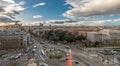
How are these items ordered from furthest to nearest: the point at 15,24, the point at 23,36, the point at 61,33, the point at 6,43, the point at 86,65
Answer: the point at 15,24
the point at 61,33
the point at 23,36
the point at 6,43
the point at 86,65

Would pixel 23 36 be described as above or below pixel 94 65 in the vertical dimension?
above

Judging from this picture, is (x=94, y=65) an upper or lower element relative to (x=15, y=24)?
lower

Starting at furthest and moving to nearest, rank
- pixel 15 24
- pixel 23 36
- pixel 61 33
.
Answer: pixel 15 24, pixel 61 33, pixel 23 36

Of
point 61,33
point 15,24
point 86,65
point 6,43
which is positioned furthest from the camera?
point 15,24

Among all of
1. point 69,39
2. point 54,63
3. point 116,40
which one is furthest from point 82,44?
point 54,63

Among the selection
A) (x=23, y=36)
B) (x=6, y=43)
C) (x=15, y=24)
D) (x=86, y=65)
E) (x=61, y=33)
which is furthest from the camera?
(x=15, y=24)

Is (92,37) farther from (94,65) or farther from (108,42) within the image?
(94,65)

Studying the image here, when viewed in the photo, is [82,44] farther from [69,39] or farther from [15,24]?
[15,24]

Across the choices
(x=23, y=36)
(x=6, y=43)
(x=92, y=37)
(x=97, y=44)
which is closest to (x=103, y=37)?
(x=92, y=37)

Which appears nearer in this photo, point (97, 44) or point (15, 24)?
point (97, 44)

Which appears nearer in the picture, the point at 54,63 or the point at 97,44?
the point at 54,63
